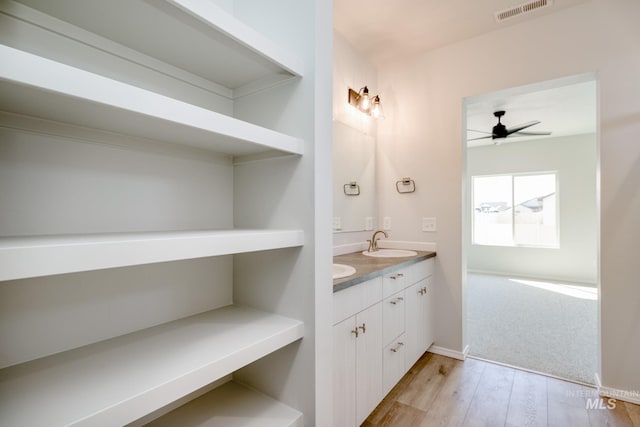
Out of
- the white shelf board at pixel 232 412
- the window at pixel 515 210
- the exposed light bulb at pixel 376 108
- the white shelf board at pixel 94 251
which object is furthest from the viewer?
the window at pixel 515 210

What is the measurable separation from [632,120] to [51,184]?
302cm

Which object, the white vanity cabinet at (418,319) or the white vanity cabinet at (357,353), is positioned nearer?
the white vanity cabinet at (357,353)

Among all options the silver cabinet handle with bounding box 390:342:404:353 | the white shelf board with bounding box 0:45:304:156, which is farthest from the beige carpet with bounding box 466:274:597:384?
the white shelf board with bounding box 0:45:304:156

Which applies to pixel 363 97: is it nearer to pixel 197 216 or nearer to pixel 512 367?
pixel 197 216

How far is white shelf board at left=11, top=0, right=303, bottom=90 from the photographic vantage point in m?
0.75

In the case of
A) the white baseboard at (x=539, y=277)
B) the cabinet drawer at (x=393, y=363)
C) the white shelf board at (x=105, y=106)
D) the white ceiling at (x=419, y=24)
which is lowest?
the white baseboard at (x=539, y=277)

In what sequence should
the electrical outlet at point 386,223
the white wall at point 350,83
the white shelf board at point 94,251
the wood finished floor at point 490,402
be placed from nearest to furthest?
the white shelf board at point 94,251 → the wood finished floor at point 490,402 → the white wall at point 350,83 → the electrical outlet at point 386,223

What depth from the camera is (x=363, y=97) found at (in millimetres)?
2582

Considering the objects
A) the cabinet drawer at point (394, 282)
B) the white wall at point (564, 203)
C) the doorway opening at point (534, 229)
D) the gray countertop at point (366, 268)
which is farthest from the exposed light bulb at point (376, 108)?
the white wall at point (564, 203)

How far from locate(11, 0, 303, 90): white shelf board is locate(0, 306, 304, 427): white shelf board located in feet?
2.95

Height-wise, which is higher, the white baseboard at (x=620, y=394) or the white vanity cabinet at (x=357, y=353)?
the white vanity cabinet at (x=357, y=353)

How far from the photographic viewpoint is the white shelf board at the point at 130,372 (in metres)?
0.61

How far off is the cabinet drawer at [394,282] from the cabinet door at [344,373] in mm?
382

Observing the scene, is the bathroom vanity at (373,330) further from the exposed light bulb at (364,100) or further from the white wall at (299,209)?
the exposed light bulb at (364,100)
